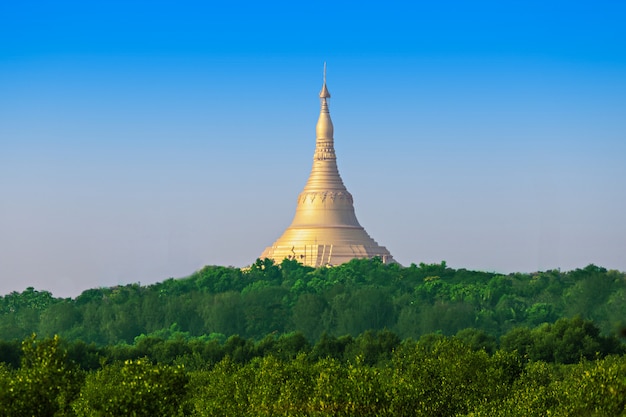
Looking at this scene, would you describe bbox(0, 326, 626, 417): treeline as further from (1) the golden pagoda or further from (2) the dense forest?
(1) the golden pagoda

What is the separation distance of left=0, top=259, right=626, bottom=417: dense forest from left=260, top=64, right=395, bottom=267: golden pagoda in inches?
170

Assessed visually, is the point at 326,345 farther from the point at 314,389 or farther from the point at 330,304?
the point at 314,389

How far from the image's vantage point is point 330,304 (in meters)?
138

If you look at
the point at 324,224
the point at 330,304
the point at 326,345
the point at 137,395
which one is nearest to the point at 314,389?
the point at 137,395

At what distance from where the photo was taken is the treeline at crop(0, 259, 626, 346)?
133 m

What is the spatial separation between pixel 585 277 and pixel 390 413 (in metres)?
91.4

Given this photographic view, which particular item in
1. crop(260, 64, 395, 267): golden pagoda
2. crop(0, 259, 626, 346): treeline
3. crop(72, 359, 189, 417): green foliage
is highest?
crop(260, 64, 395, 267): golden pagoda

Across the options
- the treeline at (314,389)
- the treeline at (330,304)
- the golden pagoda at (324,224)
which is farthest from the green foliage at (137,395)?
the golden pagoda at (324,224)

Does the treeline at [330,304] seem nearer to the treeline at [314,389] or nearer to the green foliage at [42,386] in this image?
the treeline at [314,389]

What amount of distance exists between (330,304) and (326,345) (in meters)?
40.4

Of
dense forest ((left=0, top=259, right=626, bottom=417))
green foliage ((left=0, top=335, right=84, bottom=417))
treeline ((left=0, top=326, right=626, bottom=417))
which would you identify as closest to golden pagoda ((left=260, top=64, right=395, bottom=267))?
dense forest ((left=0, top=259, right=626, bottom=417))

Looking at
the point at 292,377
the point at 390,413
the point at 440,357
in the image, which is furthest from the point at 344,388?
the point at 440,357

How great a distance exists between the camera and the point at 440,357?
230ft

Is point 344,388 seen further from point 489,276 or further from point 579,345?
point 489,276
